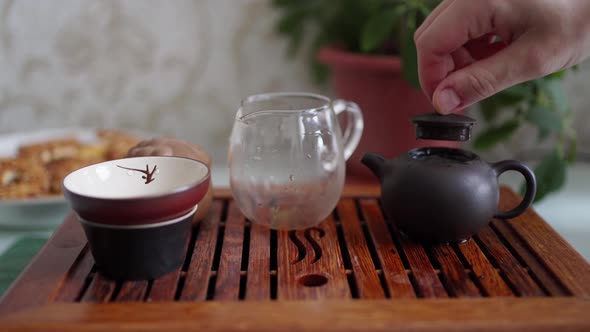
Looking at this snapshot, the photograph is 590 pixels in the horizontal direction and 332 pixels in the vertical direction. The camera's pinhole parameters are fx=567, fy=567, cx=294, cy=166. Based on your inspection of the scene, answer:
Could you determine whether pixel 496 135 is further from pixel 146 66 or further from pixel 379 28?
pixel 146 66

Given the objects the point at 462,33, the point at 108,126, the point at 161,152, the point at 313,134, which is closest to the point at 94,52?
the point at 108,126

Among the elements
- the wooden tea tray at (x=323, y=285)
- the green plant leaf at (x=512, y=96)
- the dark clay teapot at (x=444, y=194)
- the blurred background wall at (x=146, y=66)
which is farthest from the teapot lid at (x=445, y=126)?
the blurred background wall at (x=146, y=66)

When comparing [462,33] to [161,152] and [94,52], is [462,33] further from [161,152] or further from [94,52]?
[94,52]

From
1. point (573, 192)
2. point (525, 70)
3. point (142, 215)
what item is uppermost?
point (525, 70)

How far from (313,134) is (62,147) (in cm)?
55

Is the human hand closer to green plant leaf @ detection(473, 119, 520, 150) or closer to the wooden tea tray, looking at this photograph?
the wooden tea tray

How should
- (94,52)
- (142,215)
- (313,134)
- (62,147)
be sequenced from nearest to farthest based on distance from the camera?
1. (142,215)
2. (313,134)
3. (62,147)
4. (94,52)

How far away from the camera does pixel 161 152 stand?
65cm

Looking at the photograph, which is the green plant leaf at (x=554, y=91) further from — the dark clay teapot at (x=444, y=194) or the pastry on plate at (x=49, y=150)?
the pastry on plate at (x=49, y=150)

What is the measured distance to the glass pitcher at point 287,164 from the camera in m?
0.62

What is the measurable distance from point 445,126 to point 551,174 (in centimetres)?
43

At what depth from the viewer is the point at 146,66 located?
1.14m

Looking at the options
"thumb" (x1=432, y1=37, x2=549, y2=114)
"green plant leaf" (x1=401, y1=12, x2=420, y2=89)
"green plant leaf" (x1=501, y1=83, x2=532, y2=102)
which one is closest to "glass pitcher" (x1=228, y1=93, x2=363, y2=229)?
"thumb" (x1=432, y1=37, x2=549, y2=114)

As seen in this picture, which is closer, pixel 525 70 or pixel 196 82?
pixel 525 70
